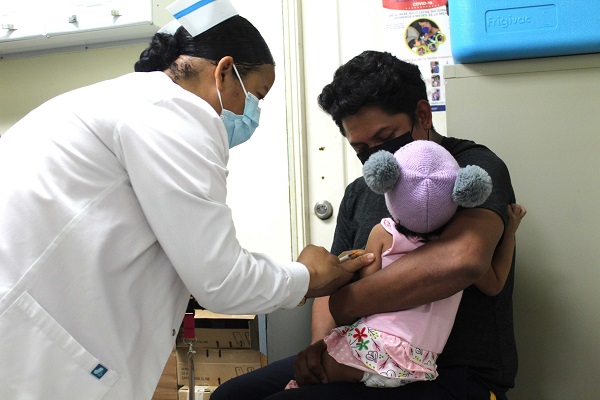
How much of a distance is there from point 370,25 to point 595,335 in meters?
1.50

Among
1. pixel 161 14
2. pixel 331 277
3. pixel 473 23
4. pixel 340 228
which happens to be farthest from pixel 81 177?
pixel 161 14

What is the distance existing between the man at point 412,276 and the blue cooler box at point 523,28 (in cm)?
19

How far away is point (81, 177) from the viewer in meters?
1.03

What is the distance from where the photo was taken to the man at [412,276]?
1.15 m

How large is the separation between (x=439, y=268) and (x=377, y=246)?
20cm

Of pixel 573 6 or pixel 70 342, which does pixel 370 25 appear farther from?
pixel 70 342

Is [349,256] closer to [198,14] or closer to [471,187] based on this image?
[471,187]

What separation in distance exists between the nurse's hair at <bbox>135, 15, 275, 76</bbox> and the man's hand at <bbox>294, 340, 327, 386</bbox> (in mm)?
656

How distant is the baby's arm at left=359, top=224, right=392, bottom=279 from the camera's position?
1286mm

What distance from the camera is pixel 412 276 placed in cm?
116

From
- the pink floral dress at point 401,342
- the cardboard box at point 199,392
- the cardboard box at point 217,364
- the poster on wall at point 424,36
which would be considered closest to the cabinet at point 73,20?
the poster on wall at point 424,36

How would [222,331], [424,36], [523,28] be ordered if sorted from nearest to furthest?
[523,28]
[222,331]
[424,36]

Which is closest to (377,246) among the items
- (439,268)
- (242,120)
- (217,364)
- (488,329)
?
(439,268)

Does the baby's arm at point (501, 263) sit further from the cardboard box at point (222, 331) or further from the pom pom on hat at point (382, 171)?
the cardboard box at point (222, 331)
